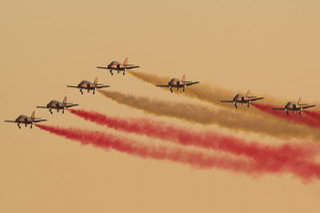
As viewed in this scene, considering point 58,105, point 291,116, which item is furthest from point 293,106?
point 58,105

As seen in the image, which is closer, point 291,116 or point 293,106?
point 293,106

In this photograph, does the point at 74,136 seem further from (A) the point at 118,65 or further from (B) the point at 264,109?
(B) the point at 264,109

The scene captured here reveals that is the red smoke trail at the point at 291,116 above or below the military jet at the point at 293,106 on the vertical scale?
below

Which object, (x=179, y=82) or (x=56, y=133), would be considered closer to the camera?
(x=179, y=82)

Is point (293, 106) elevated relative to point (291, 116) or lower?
elevated

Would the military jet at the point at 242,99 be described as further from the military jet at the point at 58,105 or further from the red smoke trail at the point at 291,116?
the military jet at the point at 58,105

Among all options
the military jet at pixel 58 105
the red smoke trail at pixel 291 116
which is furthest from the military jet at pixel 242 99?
the military jet at pixel 58 105

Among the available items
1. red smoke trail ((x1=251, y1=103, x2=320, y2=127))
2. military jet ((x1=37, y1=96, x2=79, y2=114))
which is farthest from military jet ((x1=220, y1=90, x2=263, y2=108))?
military jet ((x1=37, y1=96, x2=79, y2=114))

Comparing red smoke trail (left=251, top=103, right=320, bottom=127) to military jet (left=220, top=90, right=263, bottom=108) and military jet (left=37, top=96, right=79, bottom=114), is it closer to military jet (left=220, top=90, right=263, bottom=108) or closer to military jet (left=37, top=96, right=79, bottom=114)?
military jet (left=220, top=90, right=263, bottom=108)

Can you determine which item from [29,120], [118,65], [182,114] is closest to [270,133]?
[182,114]

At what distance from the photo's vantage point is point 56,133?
188625 mm

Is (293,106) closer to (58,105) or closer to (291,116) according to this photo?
(291,116)

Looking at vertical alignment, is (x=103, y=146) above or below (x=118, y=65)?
below

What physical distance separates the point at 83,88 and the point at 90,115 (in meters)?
6.87
